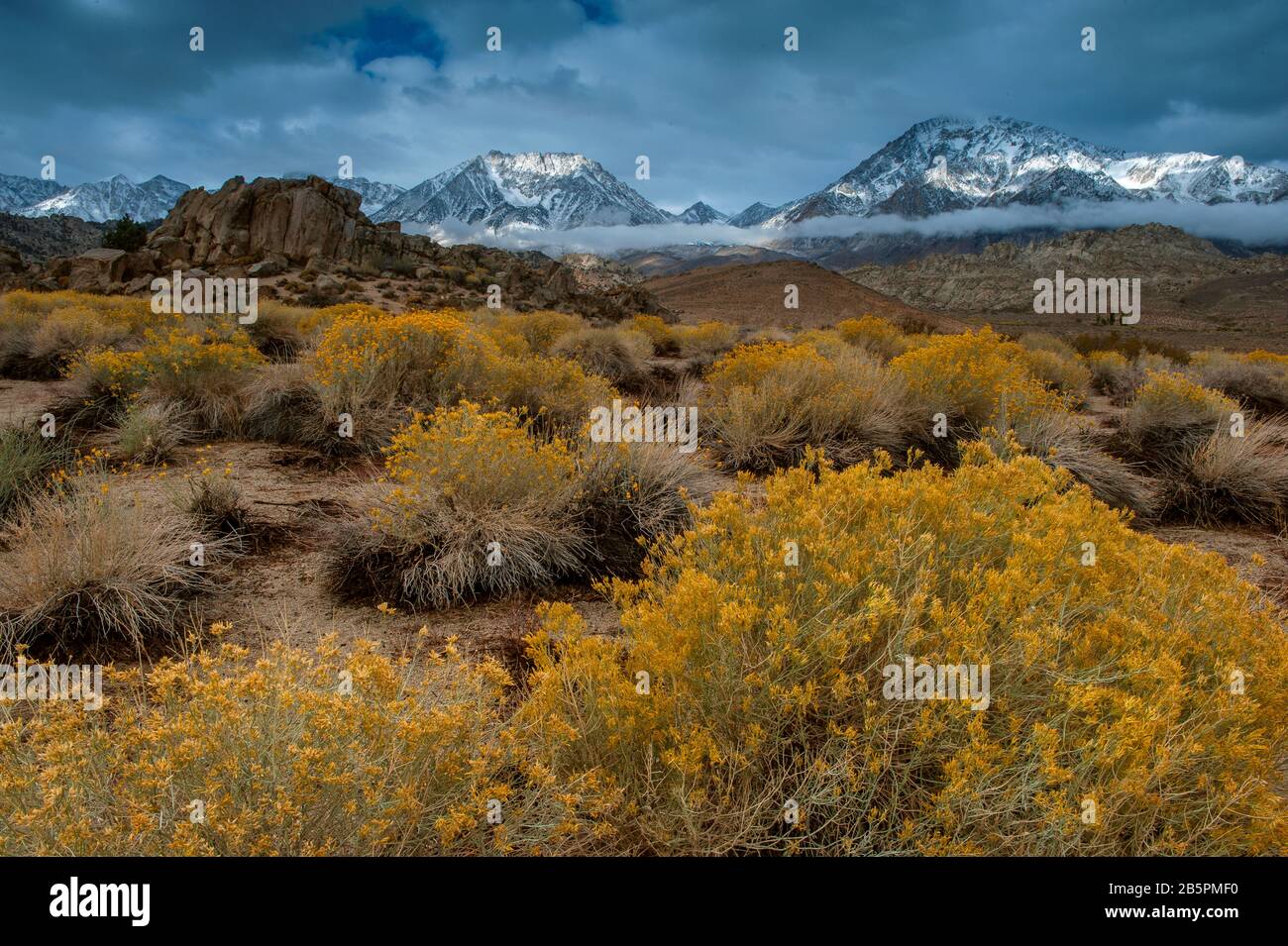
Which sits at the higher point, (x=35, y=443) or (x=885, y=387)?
(x=885, y=387)

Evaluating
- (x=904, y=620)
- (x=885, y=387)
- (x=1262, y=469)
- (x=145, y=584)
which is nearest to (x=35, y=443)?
(x=145, y=584)

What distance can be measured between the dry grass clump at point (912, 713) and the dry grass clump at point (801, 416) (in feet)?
13.7

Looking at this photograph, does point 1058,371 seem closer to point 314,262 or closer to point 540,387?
point 540,387

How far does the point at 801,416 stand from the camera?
699cm

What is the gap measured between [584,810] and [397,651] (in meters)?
1.72

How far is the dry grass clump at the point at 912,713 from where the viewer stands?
177cm

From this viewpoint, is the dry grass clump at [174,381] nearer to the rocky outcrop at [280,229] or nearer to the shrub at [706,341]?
the shrub at [706,341]

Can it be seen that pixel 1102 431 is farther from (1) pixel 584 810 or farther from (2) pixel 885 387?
(1) pixel 584 810

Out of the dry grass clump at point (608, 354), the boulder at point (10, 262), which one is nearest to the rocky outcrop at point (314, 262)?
the boulder at point (10, 262)

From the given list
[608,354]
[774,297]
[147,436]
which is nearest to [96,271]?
[608,354]

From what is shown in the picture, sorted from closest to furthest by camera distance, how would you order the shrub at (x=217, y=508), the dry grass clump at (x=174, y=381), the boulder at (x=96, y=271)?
the shrub at (x=217, y=508) < the dry grass clump at (x=174, y=381) < the boulder at (x=96, y=271)

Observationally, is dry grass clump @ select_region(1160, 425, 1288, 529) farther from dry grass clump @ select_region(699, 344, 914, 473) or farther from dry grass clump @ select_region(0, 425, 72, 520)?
dry grass clump @ select_region(0, 425, 72, 520)

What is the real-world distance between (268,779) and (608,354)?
Answer: 33.3 feet
